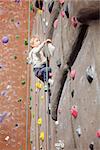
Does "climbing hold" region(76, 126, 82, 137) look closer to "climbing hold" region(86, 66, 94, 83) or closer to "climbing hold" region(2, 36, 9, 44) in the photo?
"climbing hold" region(86, 66, 94, 83)

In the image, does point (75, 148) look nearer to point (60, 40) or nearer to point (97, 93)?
point (97, 93)

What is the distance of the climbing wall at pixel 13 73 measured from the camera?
4.48 meters

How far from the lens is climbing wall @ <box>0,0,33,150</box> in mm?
4484

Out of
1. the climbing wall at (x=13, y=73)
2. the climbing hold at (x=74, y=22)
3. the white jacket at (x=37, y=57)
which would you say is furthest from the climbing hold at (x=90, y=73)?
the climbing wall at (x=13, y=73)

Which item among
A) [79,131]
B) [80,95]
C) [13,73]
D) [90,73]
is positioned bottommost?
[13,73]

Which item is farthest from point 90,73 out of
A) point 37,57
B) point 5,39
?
point 5,39

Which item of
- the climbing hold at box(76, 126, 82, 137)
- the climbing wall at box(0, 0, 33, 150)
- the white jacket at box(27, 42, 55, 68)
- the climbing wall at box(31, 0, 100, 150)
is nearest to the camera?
the climbing wall at box(31, 0, 100, 150)

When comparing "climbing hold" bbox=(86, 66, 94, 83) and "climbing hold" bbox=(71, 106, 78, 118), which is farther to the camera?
"climbing hold" bbox=(71, 106, 78, 118)

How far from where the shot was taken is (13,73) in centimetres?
466

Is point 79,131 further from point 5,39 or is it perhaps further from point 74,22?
point 5,39

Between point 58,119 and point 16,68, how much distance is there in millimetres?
2408

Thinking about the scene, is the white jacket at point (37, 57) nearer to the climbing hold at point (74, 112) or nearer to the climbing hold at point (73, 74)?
the climbing hold at point (73, 74)

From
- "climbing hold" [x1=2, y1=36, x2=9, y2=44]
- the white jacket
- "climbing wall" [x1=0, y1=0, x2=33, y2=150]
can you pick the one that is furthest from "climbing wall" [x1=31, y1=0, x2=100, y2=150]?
"climbing hold" [x1=2, y1=36, x2=9, y2=44]

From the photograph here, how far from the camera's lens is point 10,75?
15.2ft
